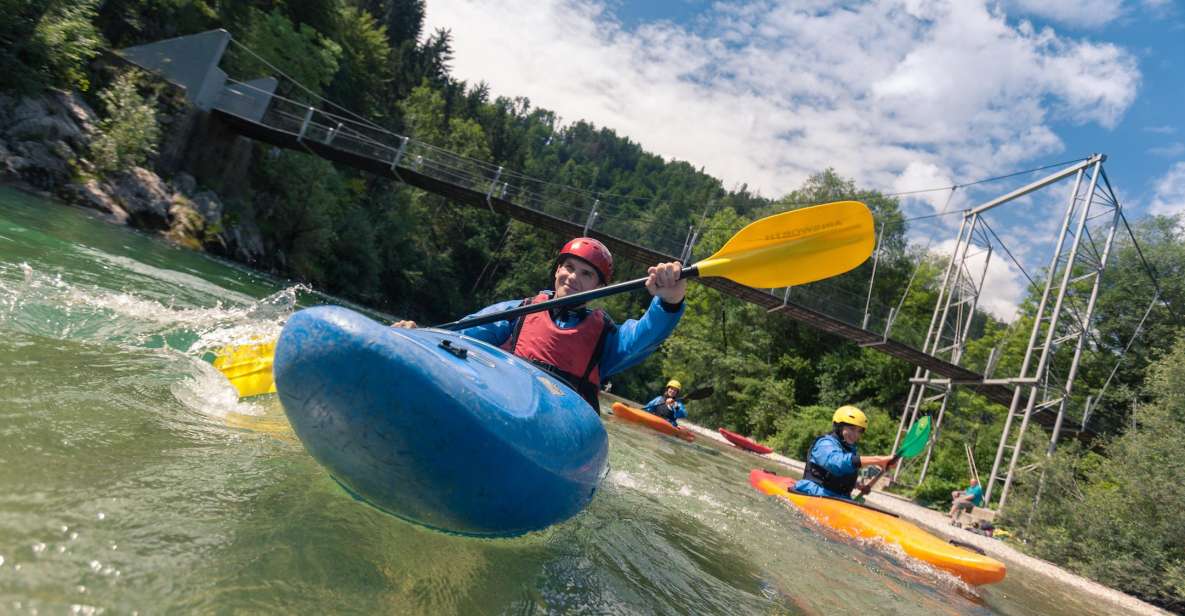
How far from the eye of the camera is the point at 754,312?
3022 centimetres

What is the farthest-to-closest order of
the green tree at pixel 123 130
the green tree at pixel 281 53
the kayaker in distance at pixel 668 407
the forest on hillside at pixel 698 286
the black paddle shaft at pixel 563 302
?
the green tree at pixel 281 53
the green tree at pixel 123 130
the kayaker in distance at pixel 668 407
the forest on hillside at pixel 698 286
the black paddle shaft at pixel 563 302

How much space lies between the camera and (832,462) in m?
6.43

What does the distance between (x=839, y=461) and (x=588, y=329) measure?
3894 millimetres

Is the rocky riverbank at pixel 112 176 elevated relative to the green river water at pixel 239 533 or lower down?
elevated

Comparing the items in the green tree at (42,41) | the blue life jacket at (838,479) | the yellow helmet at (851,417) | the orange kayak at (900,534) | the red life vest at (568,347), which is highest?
the green tree at (42,41)

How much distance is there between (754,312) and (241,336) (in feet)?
89.7

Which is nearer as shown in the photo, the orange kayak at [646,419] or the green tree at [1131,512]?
the green tree at [1131,512]

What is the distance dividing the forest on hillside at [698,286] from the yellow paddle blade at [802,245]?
7855mm

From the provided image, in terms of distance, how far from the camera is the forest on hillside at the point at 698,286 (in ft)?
33.4

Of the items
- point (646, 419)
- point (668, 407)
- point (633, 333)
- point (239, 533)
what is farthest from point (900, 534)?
point (668, 407)

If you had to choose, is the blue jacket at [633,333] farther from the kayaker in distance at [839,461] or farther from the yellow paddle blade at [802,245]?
the kayaker in distance at [839,461]

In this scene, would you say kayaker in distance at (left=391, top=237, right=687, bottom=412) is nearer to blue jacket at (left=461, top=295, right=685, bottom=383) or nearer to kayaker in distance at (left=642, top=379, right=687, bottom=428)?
blue jacket at (left=461, top=295, right=685, bottom=383)

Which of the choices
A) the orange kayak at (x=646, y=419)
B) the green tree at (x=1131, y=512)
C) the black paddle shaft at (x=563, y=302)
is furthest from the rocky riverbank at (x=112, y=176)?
the green tree at (x=1131, y=512)

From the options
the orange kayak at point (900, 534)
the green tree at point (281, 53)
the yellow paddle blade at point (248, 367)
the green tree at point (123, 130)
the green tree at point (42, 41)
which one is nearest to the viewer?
the yellow paddle blade at point (248, 367)
